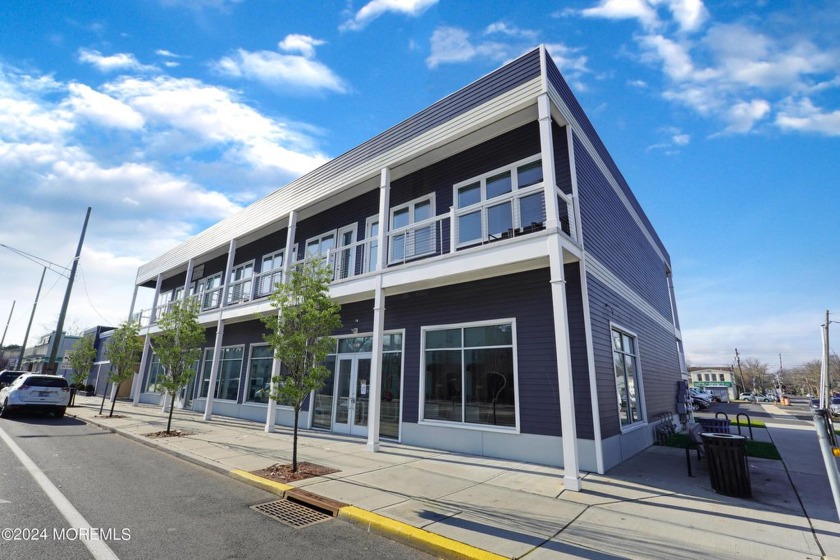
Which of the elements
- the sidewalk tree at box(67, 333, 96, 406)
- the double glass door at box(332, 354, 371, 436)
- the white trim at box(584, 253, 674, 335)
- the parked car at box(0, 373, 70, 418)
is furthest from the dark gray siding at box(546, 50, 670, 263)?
the sidewalk tree at box(67, 333, 96, 406)

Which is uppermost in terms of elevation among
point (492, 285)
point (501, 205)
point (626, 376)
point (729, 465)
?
point (501, 205)

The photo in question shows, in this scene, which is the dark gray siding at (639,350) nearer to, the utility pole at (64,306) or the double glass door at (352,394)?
the double glass door at (352,394)

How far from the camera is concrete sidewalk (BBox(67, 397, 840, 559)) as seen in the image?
4340mm

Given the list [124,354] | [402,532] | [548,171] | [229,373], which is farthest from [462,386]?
[124,354]

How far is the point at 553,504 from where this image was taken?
5.69 metres

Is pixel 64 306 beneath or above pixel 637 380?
above

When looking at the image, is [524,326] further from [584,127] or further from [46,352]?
[46,352]

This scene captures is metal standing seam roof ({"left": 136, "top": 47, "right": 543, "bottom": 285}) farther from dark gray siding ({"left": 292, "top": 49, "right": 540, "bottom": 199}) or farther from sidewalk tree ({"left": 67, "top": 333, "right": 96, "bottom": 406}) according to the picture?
sidewalk tree ({"left": 67, "top": 333, "right": 96, "bottom": 406})

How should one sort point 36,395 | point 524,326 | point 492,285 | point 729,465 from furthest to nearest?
point 36,395
point 492,285
point 524,326
point 729,465

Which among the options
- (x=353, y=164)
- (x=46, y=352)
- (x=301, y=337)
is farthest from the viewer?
(x=46, y=352)

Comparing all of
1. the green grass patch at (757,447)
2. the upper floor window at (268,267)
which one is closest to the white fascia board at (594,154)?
the green grass patch at (757,447)

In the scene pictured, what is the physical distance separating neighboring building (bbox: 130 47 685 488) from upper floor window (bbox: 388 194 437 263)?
1.7 inches

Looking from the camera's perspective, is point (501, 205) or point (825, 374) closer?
point (501, 205)

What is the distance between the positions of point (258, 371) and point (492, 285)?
10.9 metres
